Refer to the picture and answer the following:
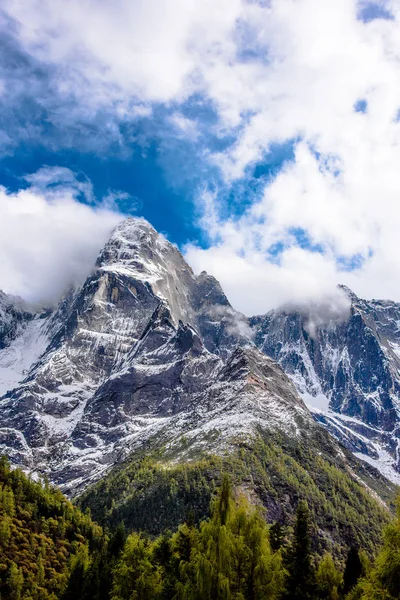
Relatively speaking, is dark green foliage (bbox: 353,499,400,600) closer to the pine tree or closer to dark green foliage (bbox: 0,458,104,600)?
dark green foliage (bbox: 0,458,104,600)

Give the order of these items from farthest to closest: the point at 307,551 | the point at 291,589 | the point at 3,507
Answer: the point at 3,507
the point at 307,551
the point at 291,589

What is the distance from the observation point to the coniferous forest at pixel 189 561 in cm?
4209

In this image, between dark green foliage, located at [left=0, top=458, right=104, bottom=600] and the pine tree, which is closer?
the pine tree

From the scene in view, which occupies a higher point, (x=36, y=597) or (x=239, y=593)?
(x=239, y=593)

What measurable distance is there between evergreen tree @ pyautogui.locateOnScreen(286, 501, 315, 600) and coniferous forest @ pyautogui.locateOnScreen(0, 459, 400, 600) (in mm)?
94

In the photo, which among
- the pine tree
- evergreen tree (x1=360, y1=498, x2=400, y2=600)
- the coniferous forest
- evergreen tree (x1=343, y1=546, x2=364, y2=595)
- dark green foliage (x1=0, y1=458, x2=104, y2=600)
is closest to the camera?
evergreen tree (x1=360, y1=498, x2=400, y2=600)

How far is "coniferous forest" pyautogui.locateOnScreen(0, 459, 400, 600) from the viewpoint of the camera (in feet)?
138

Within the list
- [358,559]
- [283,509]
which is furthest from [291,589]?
[283,509]

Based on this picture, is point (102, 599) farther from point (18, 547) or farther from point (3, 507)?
point (3, 507)

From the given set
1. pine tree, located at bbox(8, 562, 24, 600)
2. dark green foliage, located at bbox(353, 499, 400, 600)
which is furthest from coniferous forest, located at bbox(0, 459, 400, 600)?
pine tree, located at bbox(8, 562, 24, 600)

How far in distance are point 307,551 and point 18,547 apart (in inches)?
2773

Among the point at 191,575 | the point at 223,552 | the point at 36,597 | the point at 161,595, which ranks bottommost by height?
the point at 36,597

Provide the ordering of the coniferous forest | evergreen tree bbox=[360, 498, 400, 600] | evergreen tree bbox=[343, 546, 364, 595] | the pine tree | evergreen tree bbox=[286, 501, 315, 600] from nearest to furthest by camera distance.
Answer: evergreen tree bbox=[360, 498, 400, 600] → the coniferous forest → evergreen tree bbox=[286, 501, 315, 600] → evergreen tree bbox=[343, 546, 364, 595] → the pine tree

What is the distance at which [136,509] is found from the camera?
197625 millimetres
